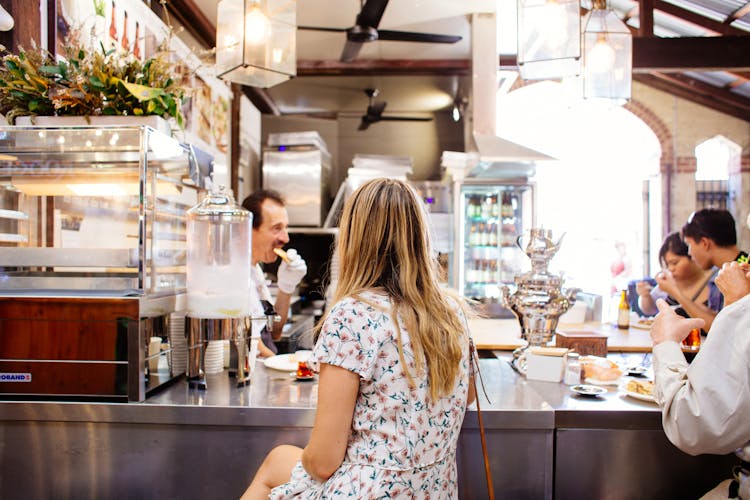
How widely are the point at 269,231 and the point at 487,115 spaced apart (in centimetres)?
347

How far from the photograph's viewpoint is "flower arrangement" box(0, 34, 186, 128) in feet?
6.46

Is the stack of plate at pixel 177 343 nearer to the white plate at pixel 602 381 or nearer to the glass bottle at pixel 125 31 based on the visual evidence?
the white plate at pixel 602 381

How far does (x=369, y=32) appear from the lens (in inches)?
172

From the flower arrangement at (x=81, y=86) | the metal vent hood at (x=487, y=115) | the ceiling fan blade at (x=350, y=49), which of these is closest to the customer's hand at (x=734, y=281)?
the flower arrangement at (x=81, y=86)

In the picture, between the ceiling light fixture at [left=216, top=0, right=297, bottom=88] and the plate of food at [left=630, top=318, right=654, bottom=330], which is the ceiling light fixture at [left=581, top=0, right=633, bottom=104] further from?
the ceiling light fixture at [left=216, top=0, right=297, bottom=88]

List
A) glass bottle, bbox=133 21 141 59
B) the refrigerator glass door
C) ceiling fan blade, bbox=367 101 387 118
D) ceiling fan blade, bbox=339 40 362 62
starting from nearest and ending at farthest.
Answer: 1. glass bottle, bbox=133 21 141 59
2. ceiling fan blade, bbox=339 40 362 62
3. ceiling fan blade, bbox=367 101 387 118
4. the refrigerator glass door

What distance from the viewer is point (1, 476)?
73.4 inches

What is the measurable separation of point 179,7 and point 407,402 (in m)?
4.24

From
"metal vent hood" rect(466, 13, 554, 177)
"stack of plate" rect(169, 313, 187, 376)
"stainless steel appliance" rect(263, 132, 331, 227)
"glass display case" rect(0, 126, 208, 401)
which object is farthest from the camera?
"stainless steel appliance" rect(263, 132, 331, 227)

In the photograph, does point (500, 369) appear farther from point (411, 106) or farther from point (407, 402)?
point (411, 106)

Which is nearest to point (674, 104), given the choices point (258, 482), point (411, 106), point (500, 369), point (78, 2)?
point (411, 106)

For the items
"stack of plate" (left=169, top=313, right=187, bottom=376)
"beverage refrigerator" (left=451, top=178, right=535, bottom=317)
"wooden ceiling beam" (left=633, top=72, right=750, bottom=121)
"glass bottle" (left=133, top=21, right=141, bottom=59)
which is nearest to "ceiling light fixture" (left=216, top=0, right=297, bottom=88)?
"glass bottle" (left=133, top=21, right=141, bottom=59)

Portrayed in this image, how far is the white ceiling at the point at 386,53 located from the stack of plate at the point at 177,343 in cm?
358

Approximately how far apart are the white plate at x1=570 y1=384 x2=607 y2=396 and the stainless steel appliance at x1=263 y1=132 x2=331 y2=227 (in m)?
4.42
